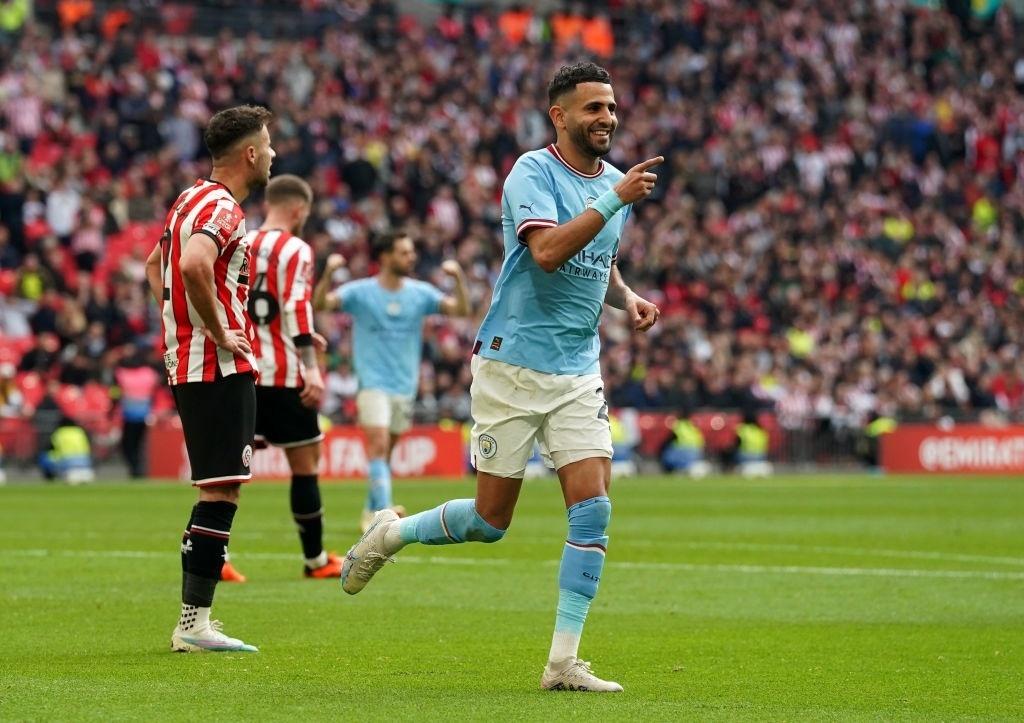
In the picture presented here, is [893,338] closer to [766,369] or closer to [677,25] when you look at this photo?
[766,369]

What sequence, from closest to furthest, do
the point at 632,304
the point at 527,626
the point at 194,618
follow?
the point at 632,304
the point at 194,618
the point at 527,626

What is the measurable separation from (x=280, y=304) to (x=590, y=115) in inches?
190

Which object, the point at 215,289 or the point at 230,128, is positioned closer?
the point at 215,289

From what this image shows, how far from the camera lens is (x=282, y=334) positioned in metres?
11.8

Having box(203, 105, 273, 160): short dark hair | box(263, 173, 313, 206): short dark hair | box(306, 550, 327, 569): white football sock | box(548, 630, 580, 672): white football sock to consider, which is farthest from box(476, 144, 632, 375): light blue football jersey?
box(263, 173, 313, 206): short dark hair

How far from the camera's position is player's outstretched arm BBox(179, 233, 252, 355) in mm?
7945

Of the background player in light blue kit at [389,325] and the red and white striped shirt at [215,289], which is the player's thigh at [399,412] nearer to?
the background player in light blue kit at [389,325]

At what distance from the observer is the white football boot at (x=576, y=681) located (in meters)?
7.06

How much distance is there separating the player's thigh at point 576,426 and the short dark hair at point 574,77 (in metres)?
1.18

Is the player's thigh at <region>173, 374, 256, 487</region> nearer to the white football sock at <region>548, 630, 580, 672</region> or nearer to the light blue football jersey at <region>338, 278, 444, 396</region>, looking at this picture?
the white football sock at <region>548, 630, 580, 672</region>

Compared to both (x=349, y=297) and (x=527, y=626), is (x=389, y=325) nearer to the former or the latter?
(x=349, y=297)

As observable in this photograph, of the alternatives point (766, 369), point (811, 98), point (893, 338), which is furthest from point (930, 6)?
point (766, 369)

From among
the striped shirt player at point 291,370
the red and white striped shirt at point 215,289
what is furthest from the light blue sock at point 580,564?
the striped shirt player at point 291,370

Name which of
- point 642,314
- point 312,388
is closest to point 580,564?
point 642,314
